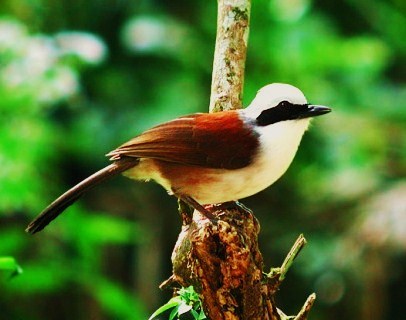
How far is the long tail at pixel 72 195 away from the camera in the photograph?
3.36 m

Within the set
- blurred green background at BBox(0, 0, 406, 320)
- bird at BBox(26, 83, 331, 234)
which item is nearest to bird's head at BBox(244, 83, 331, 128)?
bird at BBox(26, 83, 331, 234)

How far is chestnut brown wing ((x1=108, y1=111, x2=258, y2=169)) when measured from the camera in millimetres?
3355


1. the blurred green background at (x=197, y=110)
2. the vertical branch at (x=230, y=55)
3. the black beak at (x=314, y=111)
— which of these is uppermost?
the vertical branch at (x=230, y=55)

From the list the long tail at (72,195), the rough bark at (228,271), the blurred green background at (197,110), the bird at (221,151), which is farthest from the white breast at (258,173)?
the blurred green background at (197,110)

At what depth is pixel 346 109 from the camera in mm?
7145

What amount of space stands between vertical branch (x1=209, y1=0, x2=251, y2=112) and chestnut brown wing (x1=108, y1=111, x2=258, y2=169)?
0.51 ft

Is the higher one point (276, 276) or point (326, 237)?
point (276, 276)

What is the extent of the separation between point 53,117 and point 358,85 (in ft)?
9.61

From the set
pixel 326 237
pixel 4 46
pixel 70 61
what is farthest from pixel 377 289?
pixel 4 46

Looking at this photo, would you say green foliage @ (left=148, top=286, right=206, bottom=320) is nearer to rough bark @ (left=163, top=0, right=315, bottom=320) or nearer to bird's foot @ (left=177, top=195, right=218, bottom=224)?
rough bark @ (left=163, top=0, right=315, bottom=320)

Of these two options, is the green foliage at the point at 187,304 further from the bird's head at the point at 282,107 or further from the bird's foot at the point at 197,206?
the bird's head at the point at 282,107

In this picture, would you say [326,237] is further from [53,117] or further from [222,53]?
[222,53]

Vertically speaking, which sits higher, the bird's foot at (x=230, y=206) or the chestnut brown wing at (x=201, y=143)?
the chestnut brown wing at (x=201, y=143)

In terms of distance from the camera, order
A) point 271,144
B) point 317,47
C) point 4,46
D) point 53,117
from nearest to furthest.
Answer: point 271,144
point 4,46
point 317,47
point 53,117
